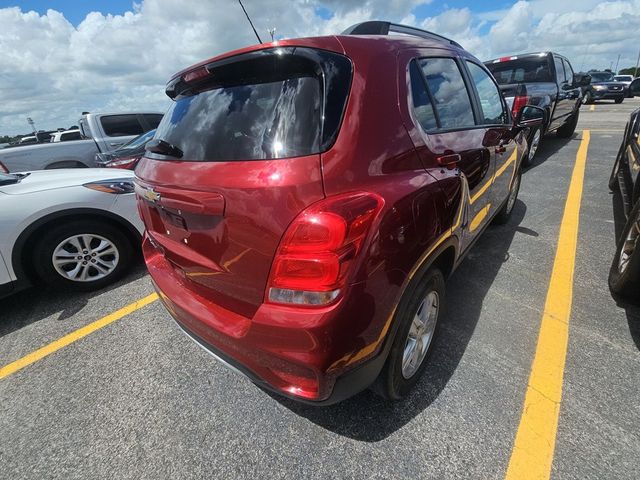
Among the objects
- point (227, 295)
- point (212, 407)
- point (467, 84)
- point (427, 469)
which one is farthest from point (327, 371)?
point (467, 84)

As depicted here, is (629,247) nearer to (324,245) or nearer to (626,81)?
(324,245)

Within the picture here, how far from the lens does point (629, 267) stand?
2283mm

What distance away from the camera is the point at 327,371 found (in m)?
1.37

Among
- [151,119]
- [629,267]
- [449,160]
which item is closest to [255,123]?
[449,160]

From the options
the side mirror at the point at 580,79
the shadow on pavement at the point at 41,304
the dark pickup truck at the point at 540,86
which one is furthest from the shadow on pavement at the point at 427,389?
the side mirror at the point at 580,79

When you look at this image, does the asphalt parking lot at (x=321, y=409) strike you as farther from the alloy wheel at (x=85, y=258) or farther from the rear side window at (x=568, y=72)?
the rear side window at (x=568, y=72)

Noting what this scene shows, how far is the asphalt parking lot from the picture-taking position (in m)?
1.65

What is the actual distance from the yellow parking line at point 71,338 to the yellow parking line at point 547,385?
9.56 ft

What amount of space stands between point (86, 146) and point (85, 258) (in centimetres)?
587

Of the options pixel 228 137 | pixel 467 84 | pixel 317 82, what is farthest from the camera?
pixel 467 84

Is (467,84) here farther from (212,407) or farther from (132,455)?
(132,455)

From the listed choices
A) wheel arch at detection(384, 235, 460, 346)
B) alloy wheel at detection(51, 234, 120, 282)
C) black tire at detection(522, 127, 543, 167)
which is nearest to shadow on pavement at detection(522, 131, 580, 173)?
black tire at detection(522, 127, 543, 167)

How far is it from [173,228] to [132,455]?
46.3 inches

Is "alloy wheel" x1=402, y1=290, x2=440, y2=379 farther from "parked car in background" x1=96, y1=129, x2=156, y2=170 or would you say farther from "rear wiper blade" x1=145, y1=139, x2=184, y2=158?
"parked car in background" x1=96, y1=129, x2=156, y2=170
